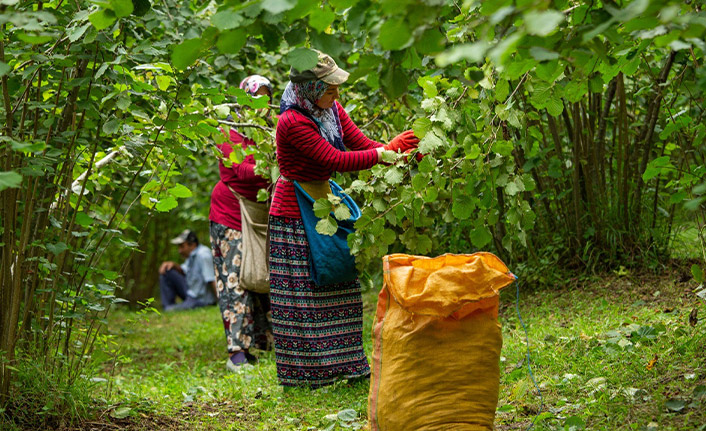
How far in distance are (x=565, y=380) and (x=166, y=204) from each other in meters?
1.93

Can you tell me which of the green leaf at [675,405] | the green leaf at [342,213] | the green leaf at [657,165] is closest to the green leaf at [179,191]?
the green leaf at [342,213]

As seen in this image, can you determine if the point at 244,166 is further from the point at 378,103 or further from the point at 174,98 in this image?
the point at 174,98

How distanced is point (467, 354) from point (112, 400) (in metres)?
1.97

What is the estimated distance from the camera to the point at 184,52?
76.5 inches

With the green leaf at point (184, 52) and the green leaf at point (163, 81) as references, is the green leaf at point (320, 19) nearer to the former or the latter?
the green leaf at point (184, 52)

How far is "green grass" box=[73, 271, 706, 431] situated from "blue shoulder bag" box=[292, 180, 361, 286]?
0.61 metres

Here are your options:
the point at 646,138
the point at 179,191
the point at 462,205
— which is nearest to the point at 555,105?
the point at 462,205

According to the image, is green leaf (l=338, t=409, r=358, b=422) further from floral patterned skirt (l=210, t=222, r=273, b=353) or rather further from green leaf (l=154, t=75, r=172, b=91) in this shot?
floral patterned skirt (l=210, t=222, r=273, b=353)

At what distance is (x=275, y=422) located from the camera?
10.8ft

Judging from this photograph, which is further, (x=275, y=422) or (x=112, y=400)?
(x=112, y=400)

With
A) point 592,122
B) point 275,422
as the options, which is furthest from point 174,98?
point 592,122

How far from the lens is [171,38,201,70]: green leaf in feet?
6.35

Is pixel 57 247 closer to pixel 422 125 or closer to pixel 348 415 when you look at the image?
pixel 348 415

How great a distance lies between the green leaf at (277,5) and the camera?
5.38 ft
